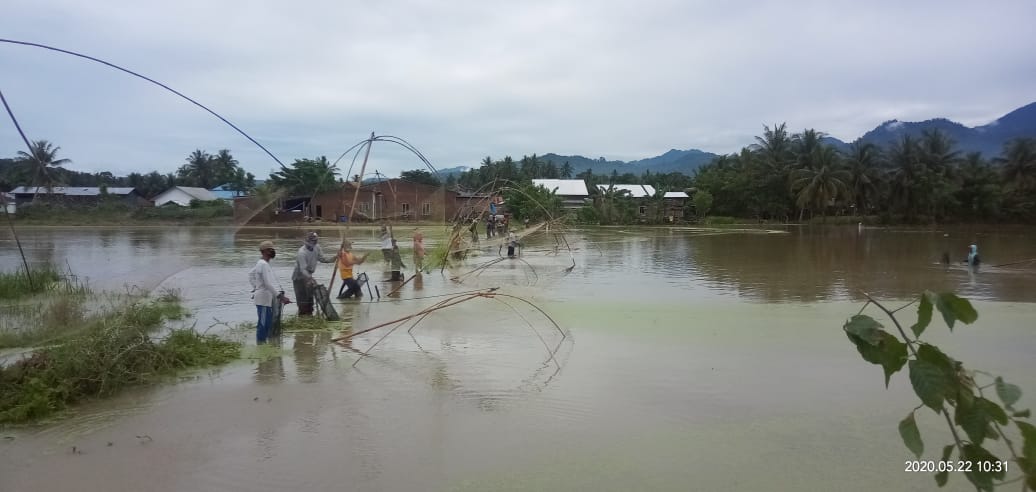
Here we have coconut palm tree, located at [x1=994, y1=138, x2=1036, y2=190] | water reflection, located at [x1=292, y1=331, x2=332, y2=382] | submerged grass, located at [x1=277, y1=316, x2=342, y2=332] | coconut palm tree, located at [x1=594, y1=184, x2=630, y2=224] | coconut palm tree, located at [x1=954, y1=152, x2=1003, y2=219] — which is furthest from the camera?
coconut palm tree, located at [x1=994, y1=138, x2=1036, y2=190]

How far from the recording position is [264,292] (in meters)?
7.29

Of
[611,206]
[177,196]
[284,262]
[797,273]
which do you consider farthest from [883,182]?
[177,196]

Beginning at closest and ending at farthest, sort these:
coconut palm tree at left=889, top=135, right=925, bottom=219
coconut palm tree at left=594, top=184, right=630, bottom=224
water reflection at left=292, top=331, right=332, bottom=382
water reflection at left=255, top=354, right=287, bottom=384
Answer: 1. water reflection at left=255, top=354, right=287, bottom=384
2. water reflection at left=292, top=331, right=332, bottom=382
3. coconut palm tree at left=594, top=184, right=630, bottom=224
4. coconut palm tree at left=889, top=135, right=925, bottom=219

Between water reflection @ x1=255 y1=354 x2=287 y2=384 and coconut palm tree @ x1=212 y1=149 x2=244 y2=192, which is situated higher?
coconut palm tree @ x1=212 y1=149 x2=244 y2=192

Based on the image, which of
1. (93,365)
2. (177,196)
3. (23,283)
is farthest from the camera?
(177,196)

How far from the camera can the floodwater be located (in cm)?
411

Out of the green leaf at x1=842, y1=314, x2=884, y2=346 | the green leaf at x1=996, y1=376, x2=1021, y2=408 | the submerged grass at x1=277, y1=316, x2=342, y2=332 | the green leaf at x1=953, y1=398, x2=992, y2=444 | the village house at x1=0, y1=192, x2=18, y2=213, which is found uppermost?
the village house at x1=0, y1=192, x2=18, y2=213

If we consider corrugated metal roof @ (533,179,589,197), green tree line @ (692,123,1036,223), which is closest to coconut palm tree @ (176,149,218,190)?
corrugated metal roof @ (533,179,589,197)

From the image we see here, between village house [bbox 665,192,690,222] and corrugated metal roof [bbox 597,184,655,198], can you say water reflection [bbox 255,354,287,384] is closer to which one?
village house [bbox 665,192,690,222]

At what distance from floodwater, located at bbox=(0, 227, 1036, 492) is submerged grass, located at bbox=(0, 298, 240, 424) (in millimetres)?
212

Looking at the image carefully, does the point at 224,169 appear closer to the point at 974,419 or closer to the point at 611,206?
the point at 611,206

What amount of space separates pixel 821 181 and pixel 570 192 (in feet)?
72.3

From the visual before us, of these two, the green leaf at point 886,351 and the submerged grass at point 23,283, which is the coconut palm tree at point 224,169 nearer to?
the submerged grass at point 23,283

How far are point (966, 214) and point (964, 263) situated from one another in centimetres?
4451
